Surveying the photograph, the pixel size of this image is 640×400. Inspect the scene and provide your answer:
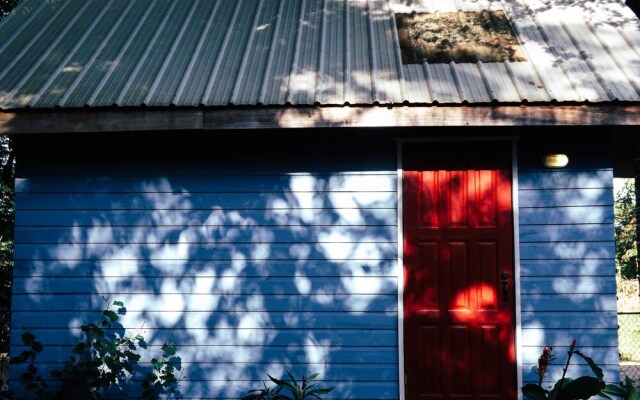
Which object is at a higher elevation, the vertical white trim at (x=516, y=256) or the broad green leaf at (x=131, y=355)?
the vertical white trim at (x=516, y=256)

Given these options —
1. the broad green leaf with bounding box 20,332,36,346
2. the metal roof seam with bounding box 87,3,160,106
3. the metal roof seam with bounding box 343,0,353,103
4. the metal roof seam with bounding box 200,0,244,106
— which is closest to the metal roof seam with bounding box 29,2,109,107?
the metal roof seam with bounding box 87,3,160,106

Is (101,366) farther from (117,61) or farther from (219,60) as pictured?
(219,60)

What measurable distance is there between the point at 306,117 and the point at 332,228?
43.7 inches

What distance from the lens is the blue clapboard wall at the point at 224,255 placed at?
15.7 ft

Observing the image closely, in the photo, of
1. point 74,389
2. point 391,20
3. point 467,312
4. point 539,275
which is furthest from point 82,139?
point 539,275

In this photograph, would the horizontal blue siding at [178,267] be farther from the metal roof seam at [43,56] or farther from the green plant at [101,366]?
the metal roof seam at [43,56]

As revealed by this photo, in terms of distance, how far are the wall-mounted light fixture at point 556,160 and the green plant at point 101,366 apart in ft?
12.4

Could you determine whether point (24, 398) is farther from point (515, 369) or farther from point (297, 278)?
point (515, 369)

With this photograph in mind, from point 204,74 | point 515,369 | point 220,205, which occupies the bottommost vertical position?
point 515,369

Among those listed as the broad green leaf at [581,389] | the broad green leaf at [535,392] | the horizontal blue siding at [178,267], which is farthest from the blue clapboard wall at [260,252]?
the broad green leaf at [581,389]

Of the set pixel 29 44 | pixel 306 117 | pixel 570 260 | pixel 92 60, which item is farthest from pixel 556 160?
pixel 29 44

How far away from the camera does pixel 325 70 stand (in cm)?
481

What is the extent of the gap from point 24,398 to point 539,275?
490 centimetres

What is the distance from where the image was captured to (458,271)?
4.84 m
